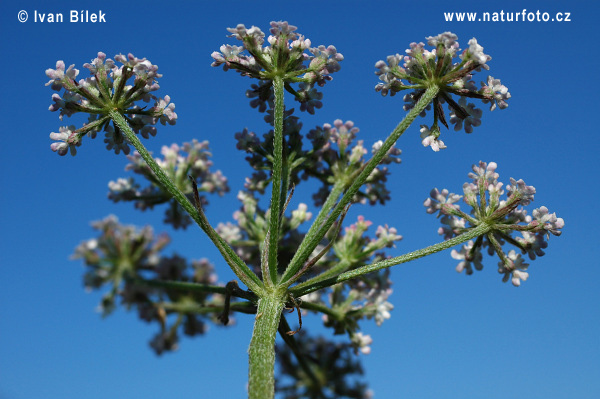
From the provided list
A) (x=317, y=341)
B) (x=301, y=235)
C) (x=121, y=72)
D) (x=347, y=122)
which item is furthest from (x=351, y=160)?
(x=317, y=341)

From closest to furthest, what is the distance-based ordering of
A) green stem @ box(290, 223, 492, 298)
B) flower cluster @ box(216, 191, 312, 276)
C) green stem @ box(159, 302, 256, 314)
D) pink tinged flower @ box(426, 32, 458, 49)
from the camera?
1. green stem @ box(290, 223, 492, 298)
2. pink tinged flower @ box(426, 32, 458, 49)
3. green stem @ box(159, 302, 256, 314)
4. flower cluster @ box(216, 191, 312, 276)

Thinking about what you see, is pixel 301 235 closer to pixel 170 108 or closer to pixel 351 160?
pixel 351 160

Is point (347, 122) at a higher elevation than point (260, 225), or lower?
higher

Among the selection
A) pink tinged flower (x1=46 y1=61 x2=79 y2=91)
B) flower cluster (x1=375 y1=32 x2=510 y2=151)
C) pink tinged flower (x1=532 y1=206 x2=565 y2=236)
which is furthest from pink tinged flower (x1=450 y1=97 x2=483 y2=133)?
pink tinged flower (x1=46 y1=61 x2=79 y2=91)

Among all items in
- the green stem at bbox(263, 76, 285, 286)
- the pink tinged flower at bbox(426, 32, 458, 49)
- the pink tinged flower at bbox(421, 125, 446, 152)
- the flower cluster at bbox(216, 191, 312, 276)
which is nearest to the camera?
the green stem at bbox(263, 76, 285, 286)

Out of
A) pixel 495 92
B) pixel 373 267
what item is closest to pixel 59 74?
pixel 373 267

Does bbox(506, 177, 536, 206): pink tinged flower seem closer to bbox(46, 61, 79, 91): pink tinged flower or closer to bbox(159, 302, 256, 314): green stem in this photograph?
bbox(159, 302, 256, 314): green stem
